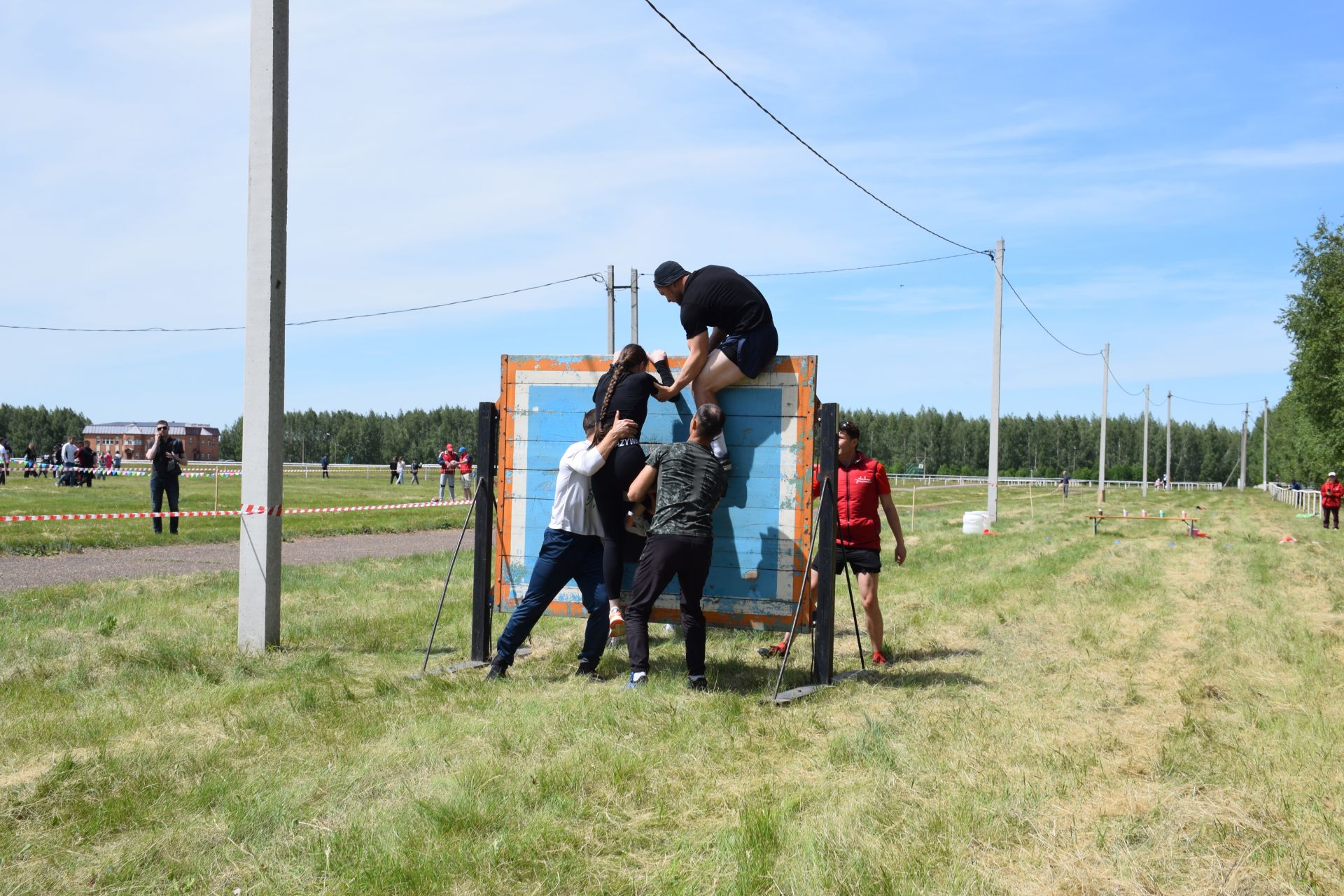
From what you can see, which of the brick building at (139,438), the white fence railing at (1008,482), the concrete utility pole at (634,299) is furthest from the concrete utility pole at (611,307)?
the brick building at (139,438)

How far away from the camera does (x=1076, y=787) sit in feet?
16.4

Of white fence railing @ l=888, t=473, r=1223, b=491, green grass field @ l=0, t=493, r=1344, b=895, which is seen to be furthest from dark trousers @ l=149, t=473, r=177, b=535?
white fence railing @ l=888, t=473, r=1223, b=491

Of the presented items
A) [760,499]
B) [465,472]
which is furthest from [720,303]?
[465,472]

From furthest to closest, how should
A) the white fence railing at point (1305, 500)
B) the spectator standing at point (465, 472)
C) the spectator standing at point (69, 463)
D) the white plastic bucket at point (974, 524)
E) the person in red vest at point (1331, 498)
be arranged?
the white fence railing at point (1305, 500) < the spectator standing at point (69, 463) < the spectator standing at point (465, 472) < the person in red vest at point (1331, 498) < the white plastic bucket at point (974, 524)

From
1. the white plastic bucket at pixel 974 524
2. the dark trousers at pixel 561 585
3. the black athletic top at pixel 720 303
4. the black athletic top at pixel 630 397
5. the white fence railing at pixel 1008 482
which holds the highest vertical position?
the black athletic top at pixel 720 303

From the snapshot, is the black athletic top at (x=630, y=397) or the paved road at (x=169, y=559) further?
the paved road at (x=169, y=559)

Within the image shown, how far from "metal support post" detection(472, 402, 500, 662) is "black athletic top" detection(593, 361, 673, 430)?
110 centimetres

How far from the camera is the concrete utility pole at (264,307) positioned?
8172 mm

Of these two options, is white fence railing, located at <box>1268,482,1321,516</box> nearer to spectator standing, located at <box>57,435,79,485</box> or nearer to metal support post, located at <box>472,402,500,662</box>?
metal support post, located at <box>472,402,500,662</box>

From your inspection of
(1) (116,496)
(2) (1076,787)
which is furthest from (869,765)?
(1) (116,496)

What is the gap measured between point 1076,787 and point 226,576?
10655mm

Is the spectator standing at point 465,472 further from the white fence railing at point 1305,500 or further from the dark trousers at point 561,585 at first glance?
the white fence railing at point 1305,500

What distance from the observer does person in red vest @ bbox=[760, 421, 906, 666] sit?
336 inches

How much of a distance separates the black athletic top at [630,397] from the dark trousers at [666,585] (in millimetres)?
856
